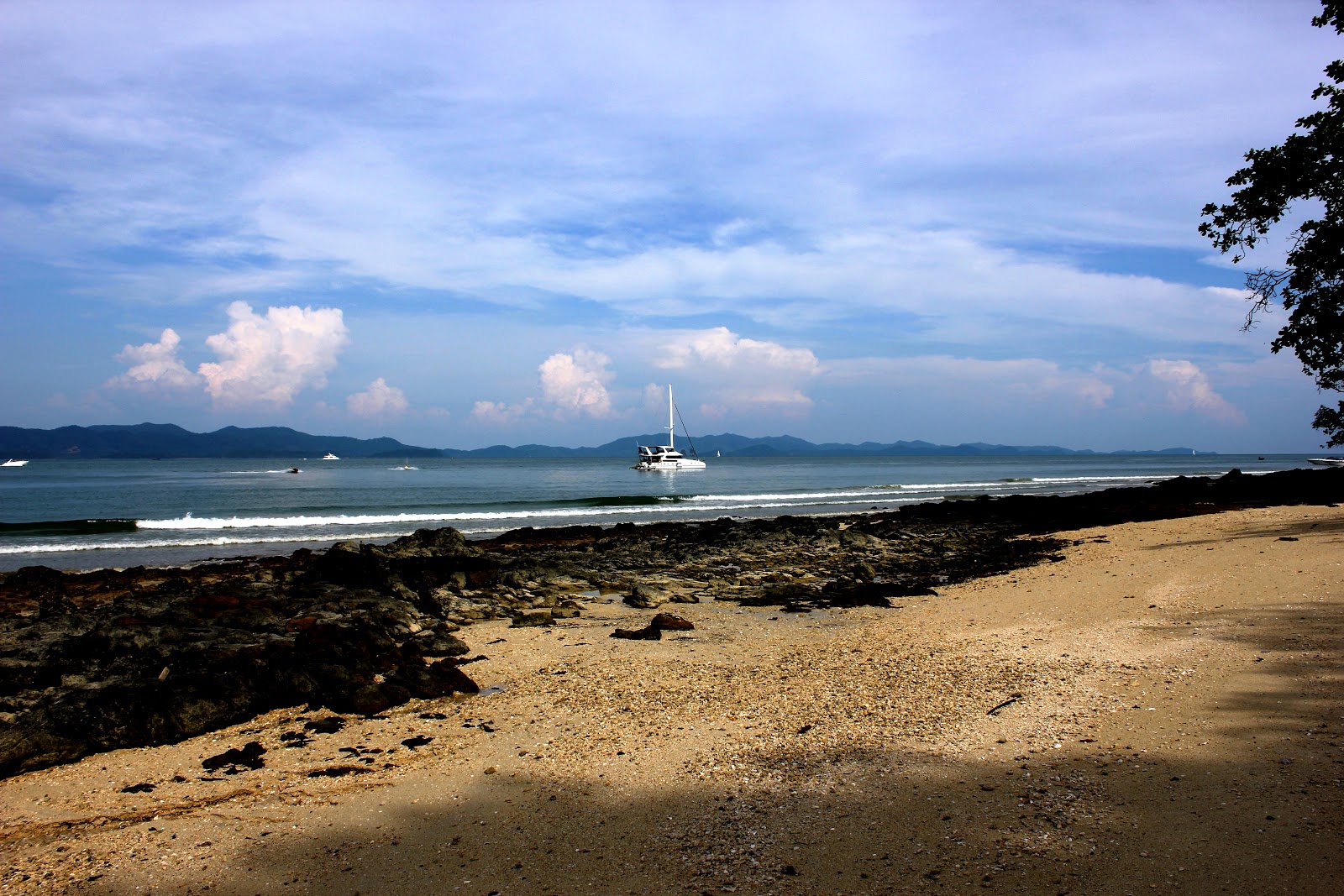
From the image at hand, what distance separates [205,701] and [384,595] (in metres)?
5.76

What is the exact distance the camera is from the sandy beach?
3.42 metres

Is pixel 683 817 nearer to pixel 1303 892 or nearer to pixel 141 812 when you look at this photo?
pixel 1303 892

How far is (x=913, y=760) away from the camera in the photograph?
4.54 m

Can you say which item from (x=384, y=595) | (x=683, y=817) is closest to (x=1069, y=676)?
(x=683, y=817)

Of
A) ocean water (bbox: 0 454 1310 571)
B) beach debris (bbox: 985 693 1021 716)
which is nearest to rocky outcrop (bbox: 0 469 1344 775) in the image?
beach debris (bbox: 985 693 1021 716)

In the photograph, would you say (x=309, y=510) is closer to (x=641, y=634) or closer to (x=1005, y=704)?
(x=641, y=634)

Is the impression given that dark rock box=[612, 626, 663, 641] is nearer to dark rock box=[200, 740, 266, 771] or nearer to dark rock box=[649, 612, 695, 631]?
dark rock box=[649, 612, 695, 631]

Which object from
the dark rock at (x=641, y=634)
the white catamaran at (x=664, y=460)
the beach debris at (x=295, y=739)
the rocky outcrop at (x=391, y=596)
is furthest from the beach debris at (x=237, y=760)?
the white catamaran at (x=664, y=460)

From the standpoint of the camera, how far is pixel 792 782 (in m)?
4.35

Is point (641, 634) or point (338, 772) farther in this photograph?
point (641, 634)

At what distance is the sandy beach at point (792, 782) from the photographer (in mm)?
3418

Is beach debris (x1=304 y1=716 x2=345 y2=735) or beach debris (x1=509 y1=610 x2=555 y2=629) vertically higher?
beach debris (x1=304 y1=716 x2=345 y2=735)

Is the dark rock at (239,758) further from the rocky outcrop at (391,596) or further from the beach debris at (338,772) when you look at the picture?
the rocky outcrop at (391,596)

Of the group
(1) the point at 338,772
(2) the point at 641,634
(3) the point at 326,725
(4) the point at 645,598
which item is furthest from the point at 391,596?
(1) the point at 338,772
